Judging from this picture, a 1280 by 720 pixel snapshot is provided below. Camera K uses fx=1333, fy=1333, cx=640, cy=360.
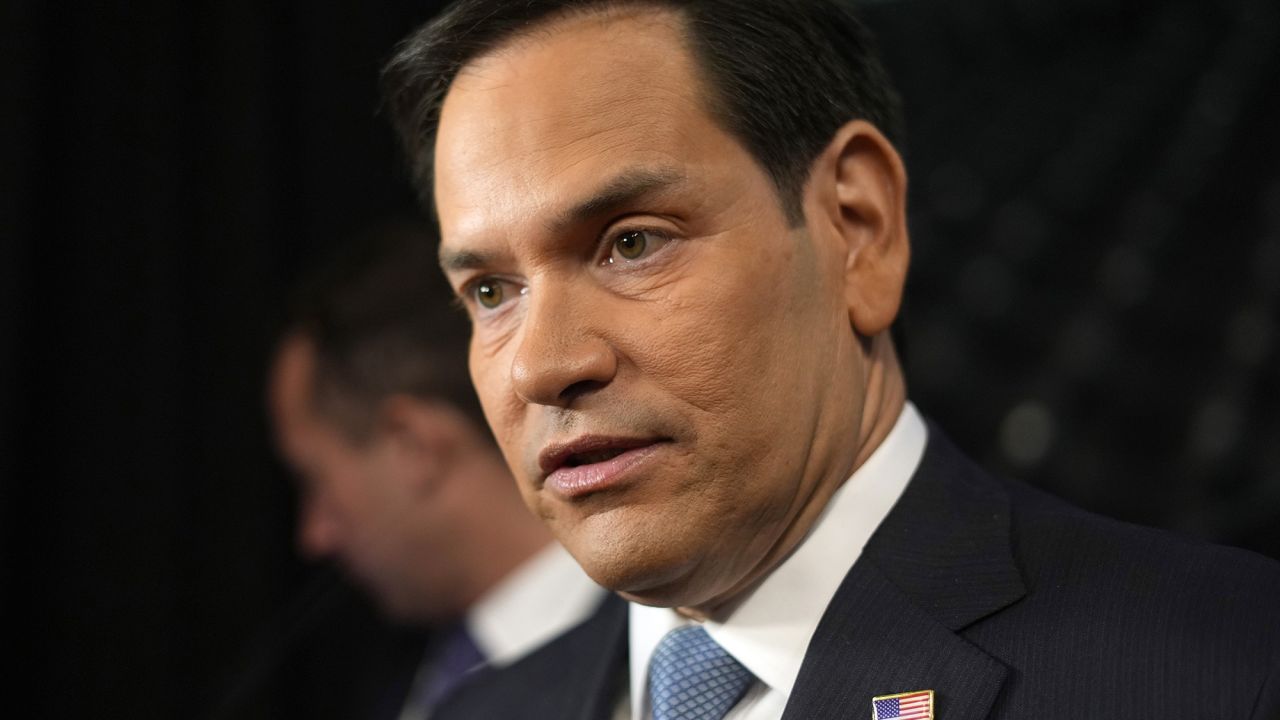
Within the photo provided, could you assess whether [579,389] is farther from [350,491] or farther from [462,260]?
[350,491]

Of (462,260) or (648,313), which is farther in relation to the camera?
(462,260)

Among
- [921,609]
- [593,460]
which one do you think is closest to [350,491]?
[593,460]

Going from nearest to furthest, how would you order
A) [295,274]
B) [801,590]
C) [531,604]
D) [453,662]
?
[801,590], [531,604], [453,662], [295,274]

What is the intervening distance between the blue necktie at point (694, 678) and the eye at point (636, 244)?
16.3 inches

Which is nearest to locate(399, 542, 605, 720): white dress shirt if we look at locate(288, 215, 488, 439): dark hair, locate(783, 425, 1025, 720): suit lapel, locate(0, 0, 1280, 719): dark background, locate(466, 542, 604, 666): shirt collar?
locate(466, 542, 604, 666): shirt collar

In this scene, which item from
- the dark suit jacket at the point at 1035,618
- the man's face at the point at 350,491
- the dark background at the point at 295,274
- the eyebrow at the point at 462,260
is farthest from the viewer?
the man's face at the point at 350,491

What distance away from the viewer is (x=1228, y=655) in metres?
1.16

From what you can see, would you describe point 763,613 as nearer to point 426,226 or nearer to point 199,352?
point 426,226

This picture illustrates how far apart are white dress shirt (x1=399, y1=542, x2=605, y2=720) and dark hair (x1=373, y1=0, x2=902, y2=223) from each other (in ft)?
4.11

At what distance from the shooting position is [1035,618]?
4.10 feet

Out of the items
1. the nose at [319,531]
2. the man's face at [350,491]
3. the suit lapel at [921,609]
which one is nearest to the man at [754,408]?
the suit lapel at [921,609]

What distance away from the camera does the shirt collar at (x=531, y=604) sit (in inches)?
99.8

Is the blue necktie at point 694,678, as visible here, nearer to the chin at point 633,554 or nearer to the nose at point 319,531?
the chin at point 633,554

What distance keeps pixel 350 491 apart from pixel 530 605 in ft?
1.66
